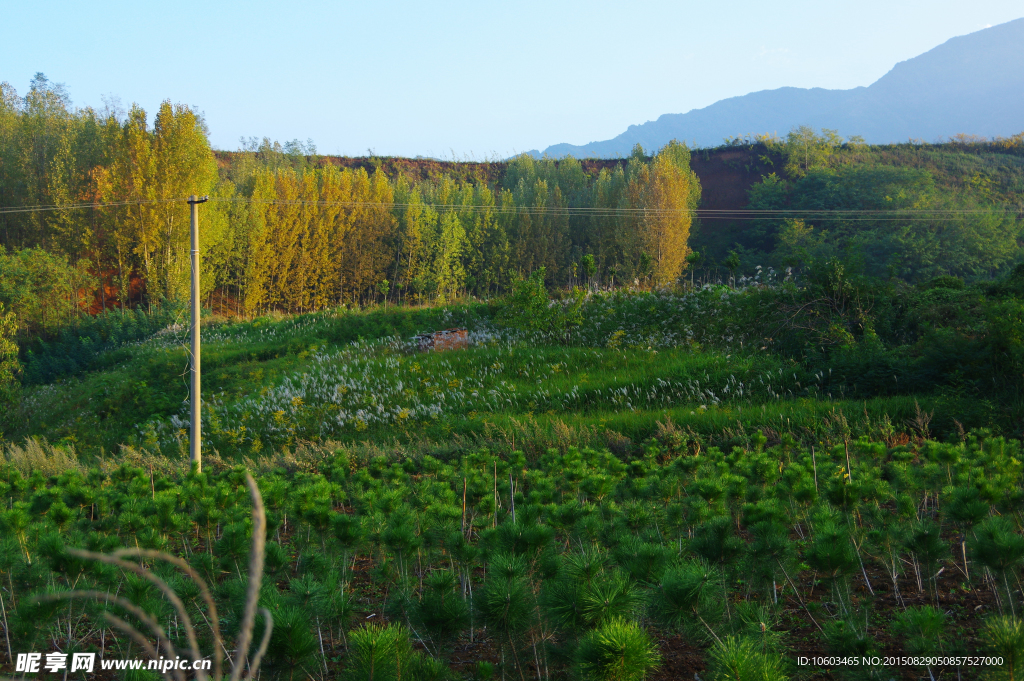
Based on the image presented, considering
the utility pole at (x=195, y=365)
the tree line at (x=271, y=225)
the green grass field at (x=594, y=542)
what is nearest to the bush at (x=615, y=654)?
the green grass field at (x=594, y=542)

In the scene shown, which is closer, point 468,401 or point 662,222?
point 468,401

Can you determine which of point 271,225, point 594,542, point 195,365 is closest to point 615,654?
point 594,542

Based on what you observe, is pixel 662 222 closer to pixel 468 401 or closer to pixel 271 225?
pixel 271 225

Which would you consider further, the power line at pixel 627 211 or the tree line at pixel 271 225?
the power line at pixel 627 211

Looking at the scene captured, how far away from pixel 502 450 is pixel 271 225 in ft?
85.0

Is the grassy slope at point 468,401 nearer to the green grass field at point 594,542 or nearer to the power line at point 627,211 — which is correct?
the green grass field at point 594,542

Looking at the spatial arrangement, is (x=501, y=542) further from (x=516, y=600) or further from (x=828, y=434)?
(x=828, y=434)

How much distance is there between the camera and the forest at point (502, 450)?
2469mm

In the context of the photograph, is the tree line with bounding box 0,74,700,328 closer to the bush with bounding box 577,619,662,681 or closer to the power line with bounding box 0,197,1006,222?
the power line with bounding box 0,197,1006,222

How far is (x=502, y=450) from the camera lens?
293 inches

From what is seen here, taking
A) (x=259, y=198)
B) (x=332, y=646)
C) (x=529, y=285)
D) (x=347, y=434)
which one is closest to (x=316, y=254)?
(x=259, y=198)

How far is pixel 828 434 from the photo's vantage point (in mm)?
7102

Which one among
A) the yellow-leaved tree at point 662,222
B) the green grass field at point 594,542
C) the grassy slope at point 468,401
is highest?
the yellow-leaved tree at point 662,222

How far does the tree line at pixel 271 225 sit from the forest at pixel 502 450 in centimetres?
19
